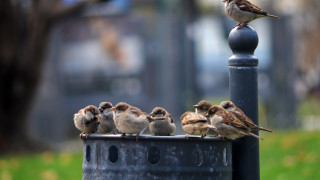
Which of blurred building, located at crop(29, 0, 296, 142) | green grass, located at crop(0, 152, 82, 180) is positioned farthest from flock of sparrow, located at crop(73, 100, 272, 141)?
blurred building, located at crop(29, 0, 296, 142)

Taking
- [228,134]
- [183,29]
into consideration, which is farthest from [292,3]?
[228,134]

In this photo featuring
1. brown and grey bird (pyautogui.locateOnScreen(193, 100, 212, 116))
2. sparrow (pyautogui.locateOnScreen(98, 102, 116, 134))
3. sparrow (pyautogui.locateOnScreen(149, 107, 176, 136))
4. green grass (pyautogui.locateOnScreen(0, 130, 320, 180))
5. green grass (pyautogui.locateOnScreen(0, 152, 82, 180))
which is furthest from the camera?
green grass (pyautogui.locateOnScreen(0, 152, 82, 180))

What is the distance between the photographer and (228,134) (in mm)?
4363

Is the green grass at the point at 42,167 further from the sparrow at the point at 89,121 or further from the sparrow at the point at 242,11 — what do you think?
the sparrow at the point at 242,11

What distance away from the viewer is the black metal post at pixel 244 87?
441 cm

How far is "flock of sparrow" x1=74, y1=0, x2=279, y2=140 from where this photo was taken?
4457 millimetres

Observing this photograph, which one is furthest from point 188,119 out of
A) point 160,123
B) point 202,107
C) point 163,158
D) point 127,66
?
point 127,66

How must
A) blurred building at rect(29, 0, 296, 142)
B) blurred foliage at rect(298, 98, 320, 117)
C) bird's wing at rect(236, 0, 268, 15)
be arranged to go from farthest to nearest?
blurred foliage at rect(298, 98, 320, 117) < blurred building at rect(29, 0, 296, 142) < bird's wing at rect(236, 0, 268, 15)

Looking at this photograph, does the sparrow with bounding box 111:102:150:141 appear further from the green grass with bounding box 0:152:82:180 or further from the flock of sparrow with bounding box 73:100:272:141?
the green grass with bounding box 0:152:82:180

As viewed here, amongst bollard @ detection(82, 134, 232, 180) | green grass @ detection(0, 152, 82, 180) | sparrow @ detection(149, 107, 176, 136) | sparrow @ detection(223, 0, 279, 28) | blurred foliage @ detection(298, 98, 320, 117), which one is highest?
sparrow @ detection(223, 0, 279, 28)

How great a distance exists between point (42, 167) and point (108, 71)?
6.65 metres

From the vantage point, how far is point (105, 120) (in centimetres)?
535

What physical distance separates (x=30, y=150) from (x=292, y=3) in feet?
56.8

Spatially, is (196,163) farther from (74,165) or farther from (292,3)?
(292,3)
